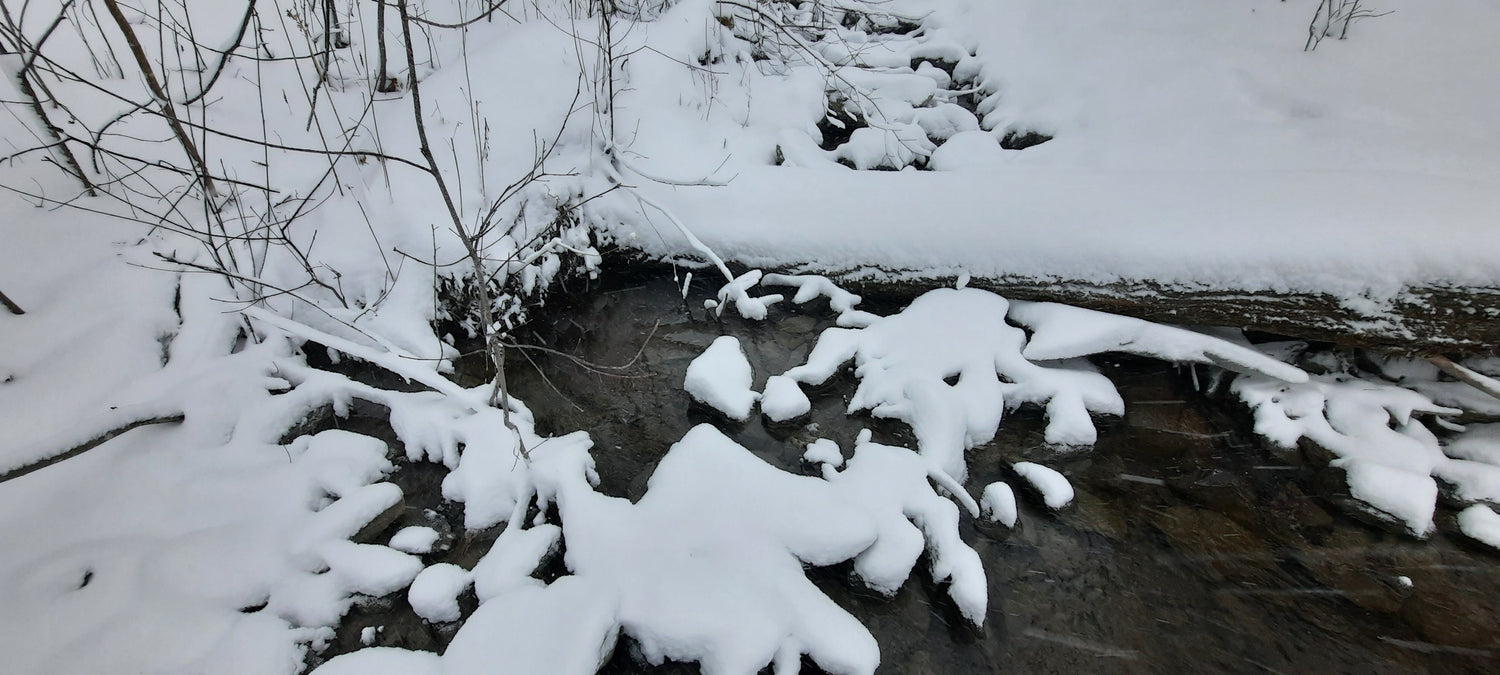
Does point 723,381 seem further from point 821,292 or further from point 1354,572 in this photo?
point 1354,572

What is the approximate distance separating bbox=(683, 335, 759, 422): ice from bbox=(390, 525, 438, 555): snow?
1255mm

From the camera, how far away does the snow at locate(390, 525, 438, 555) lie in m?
2.23

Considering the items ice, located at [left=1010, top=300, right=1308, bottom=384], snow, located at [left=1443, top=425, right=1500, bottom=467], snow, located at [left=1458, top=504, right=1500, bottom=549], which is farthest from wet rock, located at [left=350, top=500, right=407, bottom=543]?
snow, located at [left=1443, top=425, right=1500, bottom=467]

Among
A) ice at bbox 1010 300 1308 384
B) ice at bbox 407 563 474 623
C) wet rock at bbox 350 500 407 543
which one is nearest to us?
ice at bbox 407 563 474 623

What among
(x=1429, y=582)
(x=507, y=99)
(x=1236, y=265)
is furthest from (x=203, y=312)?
(x=1429, y=582)

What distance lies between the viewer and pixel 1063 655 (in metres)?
2.04

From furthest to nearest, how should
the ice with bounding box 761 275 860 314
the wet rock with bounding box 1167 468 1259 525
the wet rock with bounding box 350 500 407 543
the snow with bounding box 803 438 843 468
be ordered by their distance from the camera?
the ice with bounding box 761 275 860 314 < the snow with bounding box 803 438 843 468 < the wet rock with bounding box 1167 468 1259 525 < the wet rock with bounding box 350 500 407 543

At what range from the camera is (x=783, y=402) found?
282 cm

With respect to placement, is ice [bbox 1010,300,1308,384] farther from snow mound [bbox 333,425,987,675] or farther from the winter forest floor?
snow mound [bbox 333,425,987,675]

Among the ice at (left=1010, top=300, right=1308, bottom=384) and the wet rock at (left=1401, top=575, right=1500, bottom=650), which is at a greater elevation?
the ice at (left=1010, top=300, right=1308, bottom=384)

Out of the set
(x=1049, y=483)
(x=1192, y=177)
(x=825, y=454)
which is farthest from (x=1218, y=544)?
(x=1192, y=177)

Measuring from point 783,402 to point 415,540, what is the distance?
163cm

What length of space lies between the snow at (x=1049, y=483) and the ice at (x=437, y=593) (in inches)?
90.5

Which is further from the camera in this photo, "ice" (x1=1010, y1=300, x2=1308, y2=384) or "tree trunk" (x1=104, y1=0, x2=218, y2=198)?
"ice" (x1=1010, y1=300, x2=1308, y2=384)
